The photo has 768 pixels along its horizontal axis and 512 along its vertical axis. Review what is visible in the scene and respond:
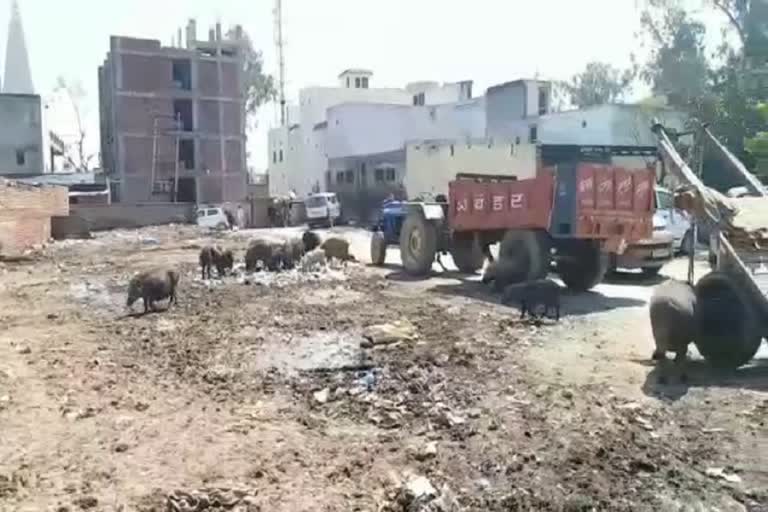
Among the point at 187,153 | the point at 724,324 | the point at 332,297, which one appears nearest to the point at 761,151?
the point at 332,297

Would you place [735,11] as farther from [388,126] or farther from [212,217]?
[212,217]

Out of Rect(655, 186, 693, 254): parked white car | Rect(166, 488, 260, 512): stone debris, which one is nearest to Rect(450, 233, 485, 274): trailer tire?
Rect(655, 186, 693, 254): parked white car

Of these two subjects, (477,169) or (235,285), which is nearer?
(235,285)

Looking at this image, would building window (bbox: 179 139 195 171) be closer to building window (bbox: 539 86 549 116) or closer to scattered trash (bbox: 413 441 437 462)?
building window (bbox: 539 86 549 116)

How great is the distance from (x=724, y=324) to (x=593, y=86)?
61.1 meters

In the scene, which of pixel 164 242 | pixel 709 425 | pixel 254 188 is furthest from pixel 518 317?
pixel 254 188

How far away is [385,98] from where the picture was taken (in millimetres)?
65188

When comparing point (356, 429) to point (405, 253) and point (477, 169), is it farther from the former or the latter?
point (477, 169)

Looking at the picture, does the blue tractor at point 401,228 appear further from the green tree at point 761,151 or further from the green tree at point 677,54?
the green tree at point 677,54

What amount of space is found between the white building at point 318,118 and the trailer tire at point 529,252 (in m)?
42.1

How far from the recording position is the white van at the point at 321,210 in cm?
4172

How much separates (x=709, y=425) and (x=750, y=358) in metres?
1.83

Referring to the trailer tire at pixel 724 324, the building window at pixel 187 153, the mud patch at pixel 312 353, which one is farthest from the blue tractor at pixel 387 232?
the building window at pixel 187 153

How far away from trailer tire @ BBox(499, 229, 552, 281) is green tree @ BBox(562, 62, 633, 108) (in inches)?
2081
